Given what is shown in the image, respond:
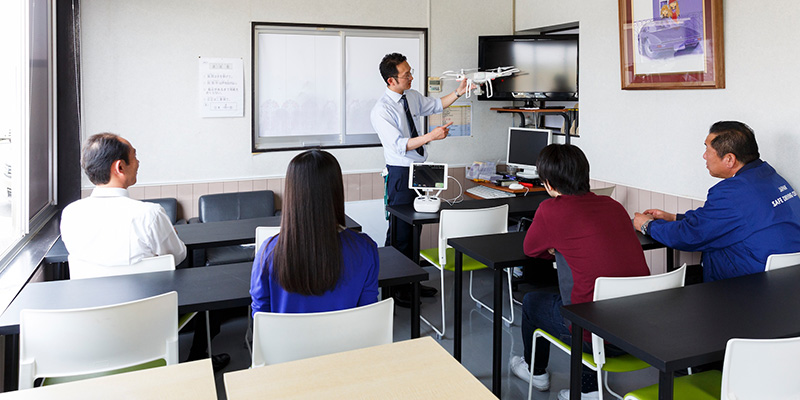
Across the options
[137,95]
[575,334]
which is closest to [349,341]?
[575,334]

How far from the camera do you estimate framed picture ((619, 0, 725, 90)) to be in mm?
3494

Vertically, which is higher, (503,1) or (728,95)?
(503,1)

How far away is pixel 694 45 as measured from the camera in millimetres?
3592

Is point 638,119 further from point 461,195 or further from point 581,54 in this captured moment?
point 461,195

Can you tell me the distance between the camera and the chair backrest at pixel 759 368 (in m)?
1.61

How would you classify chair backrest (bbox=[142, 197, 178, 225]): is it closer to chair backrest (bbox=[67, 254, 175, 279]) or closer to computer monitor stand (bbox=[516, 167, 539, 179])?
chair backrest (bbox=[67, 254, 175, 279])

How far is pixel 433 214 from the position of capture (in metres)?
3.76

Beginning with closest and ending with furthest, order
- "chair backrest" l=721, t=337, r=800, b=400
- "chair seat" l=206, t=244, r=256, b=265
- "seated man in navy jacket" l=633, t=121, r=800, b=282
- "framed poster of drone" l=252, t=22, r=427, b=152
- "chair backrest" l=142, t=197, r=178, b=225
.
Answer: "chair backrest" l=721, t=337, r=800, b=400
"seated man in navy jacket" l=633, t=121, r=800, b=282
"chair seat" l=206, t=244, r=256, b=265
"chair backrest" l=142, t=197, r=178, b=225
"framed poster of drone" l=252, t=22, r=427, b=152

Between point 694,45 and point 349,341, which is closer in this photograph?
point 349,341

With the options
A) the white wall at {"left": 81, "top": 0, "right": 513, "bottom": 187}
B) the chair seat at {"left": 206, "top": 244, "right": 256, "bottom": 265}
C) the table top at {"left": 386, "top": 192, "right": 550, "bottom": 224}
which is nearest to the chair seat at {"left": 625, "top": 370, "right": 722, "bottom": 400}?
the table top at {"left": 386, "top": 192, "right": 550, "bottom": 224}

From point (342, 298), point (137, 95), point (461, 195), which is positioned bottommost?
point (342, 298)

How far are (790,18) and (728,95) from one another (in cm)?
52

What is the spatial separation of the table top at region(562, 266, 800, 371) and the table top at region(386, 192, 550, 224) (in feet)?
5.38

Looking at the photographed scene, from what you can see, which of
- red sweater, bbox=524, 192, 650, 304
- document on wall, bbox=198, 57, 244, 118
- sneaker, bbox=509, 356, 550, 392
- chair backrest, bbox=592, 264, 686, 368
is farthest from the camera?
document on wall, bbox=198, 57, 244, 118
